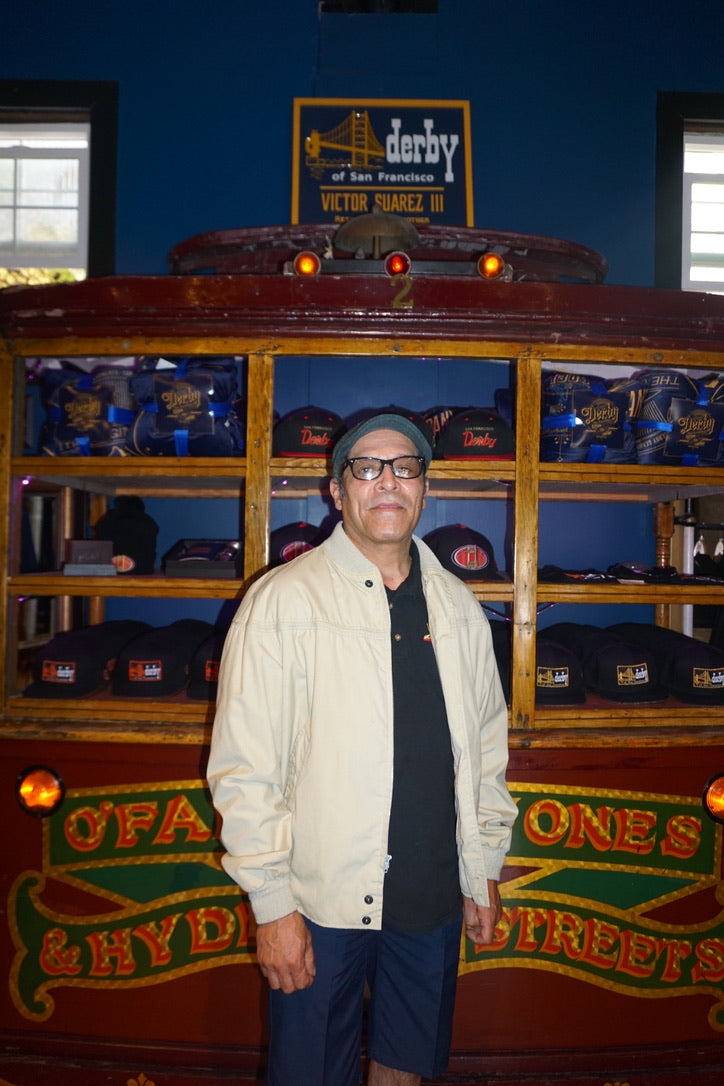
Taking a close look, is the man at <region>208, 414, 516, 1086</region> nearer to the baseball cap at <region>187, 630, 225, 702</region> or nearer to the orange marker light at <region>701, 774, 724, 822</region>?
the baseball cap at <region>187, 630, 225, 702</region>

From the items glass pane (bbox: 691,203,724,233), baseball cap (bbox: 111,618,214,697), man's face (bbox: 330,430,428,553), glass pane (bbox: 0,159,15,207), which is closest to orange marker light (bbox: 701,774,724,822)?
man's face (bbox: 330,430,428,553)

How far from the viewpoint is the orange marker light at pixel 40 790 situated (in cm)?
230

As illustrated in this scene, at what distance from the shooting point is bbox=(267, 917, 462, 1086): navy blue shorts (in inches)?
66.2

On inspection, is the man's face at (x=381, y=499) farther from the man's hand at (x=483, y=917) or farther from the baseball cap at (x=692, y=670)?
the baseball cap at (x=692, y=670)

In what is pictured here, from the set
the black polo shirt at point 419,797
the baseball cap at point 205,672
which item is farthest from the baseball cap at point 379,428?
the baseball cap at point 205,672

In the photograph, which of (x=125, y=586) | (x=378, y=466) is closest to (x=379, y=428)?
(x=378, y=466)

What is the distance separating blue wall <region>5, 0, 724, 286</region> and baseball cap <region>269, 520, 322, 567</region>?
1877mm

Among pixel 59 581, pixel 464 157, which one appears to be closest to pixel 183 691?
pixel 59 581

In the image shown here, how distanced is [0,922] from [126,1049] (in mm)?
631

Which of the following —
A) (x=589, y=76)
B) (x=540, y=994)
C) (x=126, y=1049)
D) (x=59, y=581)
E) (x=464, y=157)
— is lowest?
(x=126, y=1049)

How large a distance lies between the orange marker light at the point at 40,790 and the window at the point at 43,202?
292 centimetres

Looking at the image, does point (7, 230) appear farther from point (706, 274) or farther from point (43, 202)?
point (706, 274)

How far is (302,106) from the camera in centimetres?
364

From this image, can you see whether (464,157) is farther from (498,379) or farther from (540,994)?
(540,994)
